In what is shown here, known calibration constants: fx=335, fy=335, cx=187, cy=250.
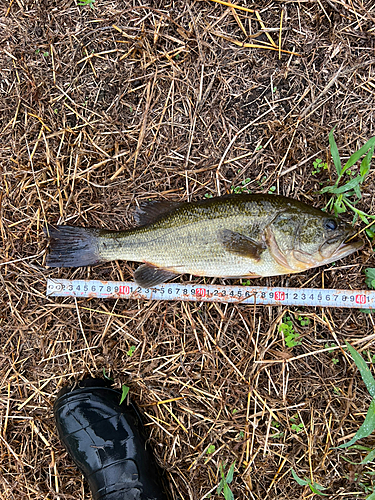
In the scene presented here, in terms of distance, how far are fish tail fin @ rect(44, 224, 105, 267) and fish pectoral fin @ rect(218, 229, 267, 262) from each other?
4.23ft

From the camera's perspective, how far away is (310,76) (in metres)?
3.57

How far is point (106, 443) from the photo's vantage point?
135 inches

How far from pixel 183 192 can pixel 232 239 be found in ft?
Result: 2.70

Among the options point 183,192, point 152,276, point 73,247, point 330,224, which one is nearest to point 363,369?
point 330,224

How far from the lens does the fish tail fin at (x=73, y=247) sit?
11.3 feet

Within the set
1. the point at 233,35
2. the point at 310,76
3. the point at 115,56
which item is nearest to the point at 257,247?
the point at 310,76

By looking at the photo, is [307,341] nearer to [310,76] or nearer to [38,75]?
[310,76]

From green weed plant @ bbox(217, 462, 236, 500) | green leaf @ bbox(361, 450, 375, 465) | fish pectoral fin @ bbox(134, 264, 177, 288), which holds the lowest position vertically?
green weed plant @ bbox(217, 462, 236, 500)

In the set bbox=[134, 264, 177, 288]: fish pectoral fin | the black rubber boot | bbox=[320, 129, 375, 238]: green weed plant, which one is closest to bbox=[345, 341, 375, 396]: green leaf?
bbox=[320, 129, 375, 238]: green weed plant

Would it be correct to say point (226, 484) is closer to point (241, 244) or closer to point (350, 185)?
point (241, 244)

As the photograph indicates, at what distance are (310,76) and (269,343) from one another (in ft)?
9.36

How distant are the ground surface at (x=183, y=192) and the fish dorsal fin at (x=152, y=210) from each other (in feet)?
0.70

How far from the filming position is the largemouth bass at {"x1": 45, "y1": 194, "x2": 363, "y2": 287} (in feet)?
10.3

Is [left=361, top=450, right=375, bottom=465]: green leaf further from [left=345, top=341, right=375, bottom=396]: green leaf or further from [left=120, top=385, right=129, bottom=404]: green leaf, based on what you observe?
[left=120, top=385, right=129, bottom=404]: green leaf
